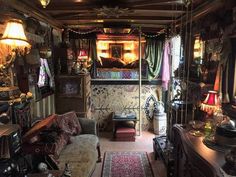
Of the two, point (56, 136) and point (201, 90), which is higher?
point (201, 90)

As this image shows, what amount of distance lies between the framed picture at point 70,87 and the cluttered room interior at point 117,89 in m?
0.02

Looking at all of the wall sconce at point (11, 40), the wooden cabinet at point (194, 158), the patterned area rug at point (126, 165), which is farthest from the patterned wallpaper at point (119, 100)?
the wall sconce at point (11, 40)

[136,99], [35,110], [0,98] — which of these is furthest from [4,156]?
[136,99]

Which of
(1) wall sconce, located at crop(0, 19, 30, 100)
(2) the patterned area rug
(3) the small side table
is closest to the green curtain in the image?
(3) the small side table

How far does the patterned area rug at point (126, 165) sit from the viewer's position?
3521mm

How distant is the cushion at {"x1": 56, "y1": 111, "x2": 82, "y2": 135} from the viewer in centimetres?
355

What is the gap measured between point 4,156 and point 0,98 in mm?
725

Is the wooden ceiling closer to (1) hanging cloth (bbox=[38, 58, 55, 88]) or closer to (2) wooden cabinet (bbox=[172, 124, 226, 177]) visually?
(1) hanging cloth (bbox=[38, 58, 55, 88])

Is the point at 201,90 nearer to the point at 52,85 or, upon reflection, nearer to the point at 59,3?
the point at 59,3

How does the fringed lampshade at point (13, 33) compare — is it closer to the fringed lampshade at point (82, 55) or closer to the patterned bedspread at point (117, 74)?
the fringed lampshade at point (82, 55)

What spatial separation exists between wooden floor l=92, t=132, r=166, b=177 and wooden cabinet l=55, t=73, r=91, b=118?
3.03 ft

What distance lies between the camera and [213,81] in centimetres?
281

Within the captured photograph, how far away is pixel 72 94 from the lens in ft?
13.9

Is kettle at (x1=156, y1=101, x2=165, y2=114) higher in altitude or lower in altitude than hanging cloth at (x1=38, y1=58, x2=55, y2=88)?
lower
